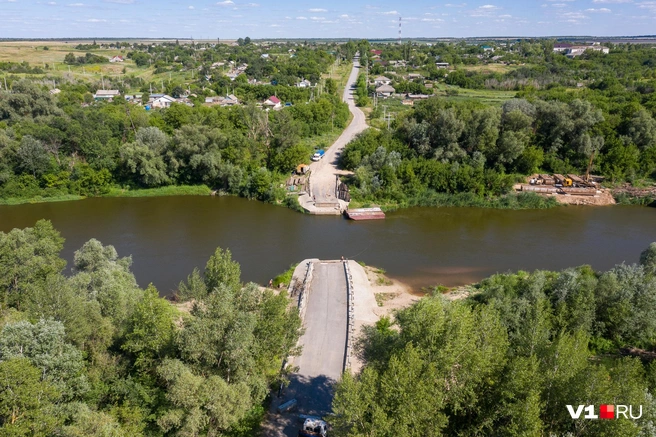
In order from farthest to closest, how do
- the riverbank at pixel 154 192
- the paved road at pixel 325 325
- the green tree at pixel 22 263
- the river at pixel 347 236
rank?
the riverbank at pixel 154 192 → the river at pixel 347 236 → the green tree at pixel 22 263 → the paved road at pixel 325 325

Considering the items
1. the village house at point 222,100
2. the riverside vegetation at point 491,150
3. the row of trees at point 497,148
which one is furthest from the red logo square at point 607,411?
the village house at point 222,100

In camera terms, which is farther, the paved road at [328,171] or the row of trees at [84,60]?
the row of trees at [84,60]

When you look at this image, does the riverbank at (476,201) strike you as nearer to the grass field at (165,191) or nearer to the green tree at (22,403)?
the grass field at (165,191)

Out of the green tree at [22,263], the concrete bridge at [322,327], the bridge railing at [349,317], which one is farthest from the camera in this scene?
the green tree at [22,263]

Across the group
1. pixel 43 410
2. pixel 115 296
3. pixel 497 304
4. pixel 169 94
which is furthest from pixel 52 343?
pixel 169 94

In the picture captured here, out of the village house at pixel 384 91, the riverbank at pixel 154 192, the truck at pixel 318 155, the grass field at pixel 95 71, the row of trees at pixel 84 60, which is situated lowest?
the riverbank at pixel 154 192

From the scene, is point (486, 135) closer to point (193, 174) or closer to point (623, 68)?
point (193, 174)

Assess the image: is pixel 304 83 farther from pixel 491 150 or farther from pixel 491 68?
pixel 491 68

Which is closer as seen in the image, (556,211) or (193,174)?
(556,211)
